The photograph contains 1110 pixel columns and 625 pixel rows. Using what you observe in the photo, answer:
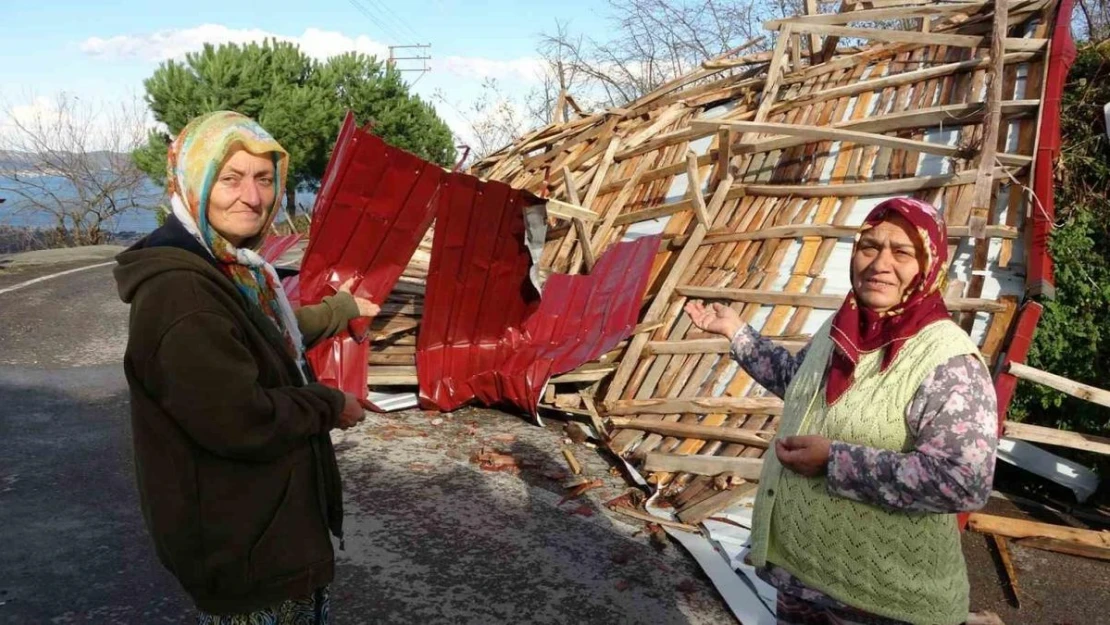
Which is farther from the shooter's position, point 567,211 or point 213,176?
point 567,211

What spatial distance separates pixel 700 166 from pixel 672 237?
0.97m

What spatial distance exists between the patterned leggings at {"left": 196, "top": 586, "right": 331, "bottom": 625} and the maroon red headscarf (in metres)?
1.44

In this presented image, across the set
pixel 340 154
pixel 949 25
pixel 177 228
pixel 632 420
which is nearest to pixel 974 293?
pixel 632 420

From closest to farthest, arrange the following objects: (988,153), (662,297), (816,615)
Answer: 1. (816,615)
2. (988,153)
3. (662,297)

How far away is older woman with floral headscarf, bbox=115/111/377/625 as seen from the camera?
5.68ft

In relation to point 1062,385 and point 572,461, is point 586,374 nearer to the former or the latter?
point 572,461

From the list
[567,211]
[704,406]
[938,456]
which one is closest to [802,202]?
[567,211]

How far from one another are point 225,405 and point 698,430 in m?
3.97

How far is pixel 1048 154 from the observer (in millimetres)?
5477

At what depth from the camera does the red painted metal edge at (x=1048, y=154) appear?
5070 millimetres

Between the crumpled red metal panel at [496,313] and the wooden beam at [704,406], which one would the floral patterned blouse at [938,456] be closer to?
the wooden beam at [704,406]

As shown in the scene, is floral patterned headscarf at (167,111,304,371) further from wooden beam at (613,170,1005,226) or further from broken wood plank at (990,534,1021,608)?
wooden beam at (613,170,1005,226)

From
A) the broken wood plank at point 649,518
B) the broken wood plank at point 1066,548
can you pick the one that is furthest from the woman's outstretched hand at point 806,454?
the broken wood plank at point 1066,548

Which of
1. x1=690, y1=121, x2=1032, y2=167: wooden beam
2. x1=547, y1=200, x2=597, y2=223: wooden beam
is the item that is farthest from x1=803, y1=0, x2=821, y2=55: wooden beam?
x1=547, y1=200, x2=597, y2=223: wooden beam
